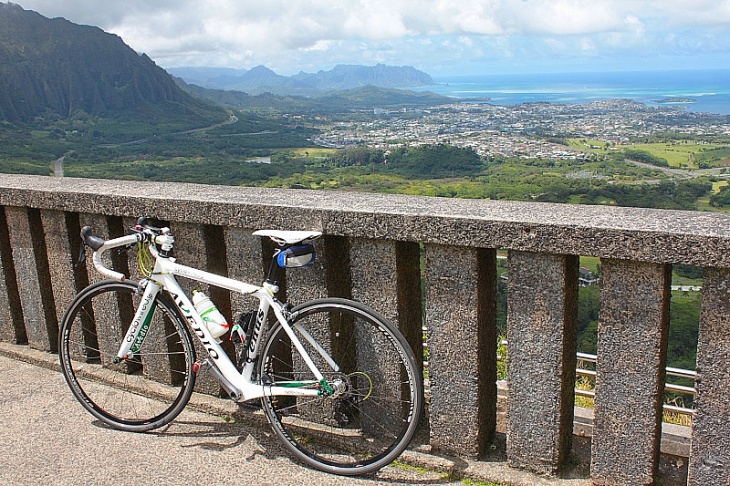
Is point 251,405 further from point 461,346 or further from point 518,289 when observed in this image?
point 518,289

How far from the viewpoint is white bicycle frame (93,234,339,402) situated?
10.2 ft

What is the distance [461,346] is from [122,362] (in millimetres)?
2115

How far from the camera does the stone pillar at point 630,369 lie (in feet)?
8.41

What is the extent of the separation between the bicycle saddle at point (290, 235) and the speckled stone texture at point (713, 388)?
1557 mm

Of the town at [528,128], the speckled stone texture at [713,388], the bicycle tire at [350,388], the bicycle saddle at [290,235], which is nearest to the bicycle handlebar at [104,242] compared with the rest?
the bicycle saddle at [290,235]

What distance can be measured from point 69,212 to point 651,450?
130 inches

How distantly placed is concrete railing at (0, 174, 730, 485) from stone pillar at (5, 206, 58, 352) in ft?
2.46

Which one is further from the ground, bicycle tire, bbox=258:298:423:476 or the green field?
bicycle tire, bbox=258:298:423:476

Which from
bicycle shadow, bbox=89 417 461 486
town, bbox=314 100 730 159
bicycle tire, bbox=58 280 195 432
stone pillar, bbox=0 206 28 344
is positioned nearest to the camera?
bicycle shadow, bbox=89 417 461 486

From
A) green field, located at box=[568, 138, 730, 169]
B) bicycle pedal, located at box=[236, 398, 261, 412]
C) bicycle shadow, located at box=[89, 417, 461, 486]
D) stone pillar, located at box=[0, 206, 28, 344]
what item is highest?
stone pillar, located at box=[0, 206, 28, 344]

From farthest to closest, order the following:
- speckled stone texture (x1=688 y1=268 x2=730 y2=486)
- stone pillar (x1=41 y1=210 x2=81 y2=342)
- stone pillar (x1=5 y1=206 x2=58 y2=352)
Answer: stone pillar (x1=5 y1=206 x2=58 y2=352) < stone pillar (x1=41 y1=210 x2=81 y2=342) < speckled stone texture (x1=688 y1=268 x2=730 y2=486)

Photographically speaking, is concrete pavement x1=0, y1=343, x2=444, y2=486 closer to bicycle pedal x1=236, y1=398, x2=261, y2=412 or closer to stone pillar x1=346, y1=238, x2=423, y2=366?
bicycle pedal x1=236, y1=398, x2=261, y2=412

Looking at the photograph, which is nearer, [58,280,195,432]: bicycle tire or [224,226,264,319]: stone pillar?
[224,226,264,319]: stone pillar

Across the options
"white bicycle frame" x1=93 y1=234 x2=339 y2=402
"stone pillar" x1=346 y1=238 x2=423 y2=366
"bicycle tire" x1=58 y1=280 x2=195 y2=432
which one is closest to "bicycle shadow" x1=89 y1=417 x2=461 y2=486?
"bicycle tire" x1=58 y1=280 x2=195 y2=432
